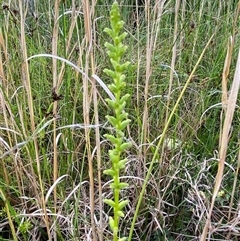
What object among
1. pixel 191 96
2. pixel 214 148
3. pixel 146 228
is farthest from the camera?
pixel 191 96

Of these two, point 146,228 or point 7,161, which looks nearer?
point 146,228

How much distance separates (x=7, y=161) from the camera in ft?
3.90

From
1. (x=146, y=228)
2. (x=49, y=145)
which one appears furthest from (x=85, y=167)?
(x=146, y=228)

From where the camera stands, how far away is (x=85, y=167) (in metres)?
1.21

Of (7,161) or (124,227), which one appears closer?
(124,227)

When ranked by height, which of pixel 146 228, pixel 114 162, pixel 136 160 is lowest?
pixel 146 228

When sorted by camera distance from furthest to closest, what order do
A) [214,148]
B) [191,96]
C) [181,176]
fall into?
[191,96], [214,148], [181,176]

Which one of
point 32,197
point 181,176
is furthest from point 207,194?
point 32,197

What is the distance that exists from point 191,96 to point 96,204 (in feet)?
1.68

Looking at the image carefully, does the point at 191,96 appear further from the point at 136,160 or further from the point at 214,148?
the point at 136,160

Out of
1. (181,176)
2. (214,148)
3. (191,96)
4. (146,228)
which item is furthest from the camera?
(191,96)

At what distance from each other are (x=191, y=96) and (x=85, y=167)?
0.44 m

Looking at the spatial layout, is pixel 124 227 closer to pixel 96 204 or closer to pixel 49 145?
pixel 96 204

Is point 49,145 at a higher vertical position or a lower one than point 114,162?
lower
